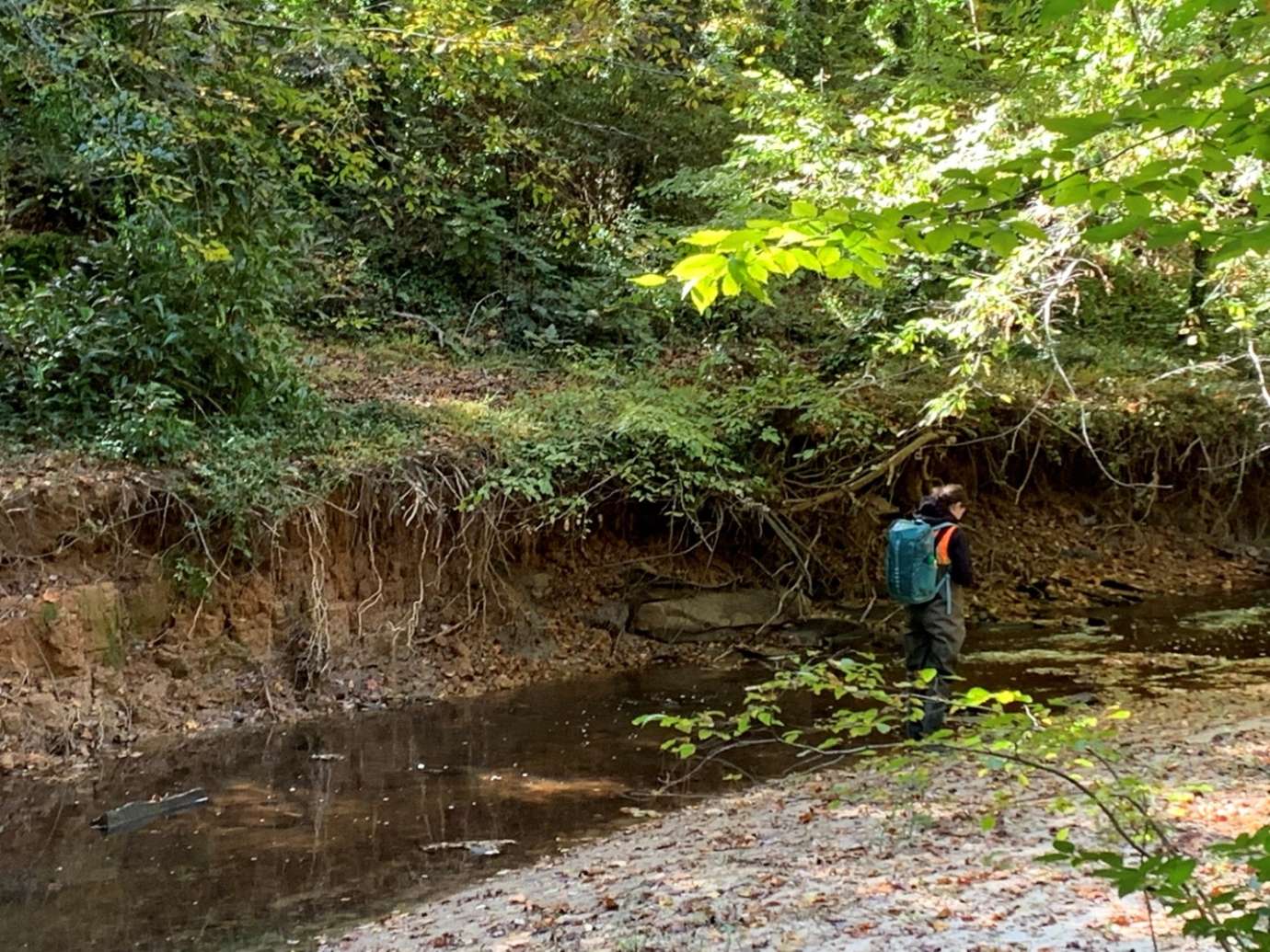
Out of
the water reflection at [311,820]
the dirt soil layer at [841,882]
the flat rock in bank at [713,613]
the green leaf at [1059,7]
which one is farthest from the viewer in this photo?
the flat rock in bank at [713,613]

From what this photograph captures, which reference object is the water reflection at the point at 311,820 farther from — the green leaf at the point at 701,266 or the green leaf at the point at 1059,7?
the green leaf at the point at 1059,7

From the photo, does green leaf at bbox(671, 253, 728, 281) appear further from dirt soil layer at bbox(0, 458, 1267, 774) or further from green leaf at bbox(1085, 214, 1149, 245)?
dirt soil layer at bbox(0, 458, 1267, 774)

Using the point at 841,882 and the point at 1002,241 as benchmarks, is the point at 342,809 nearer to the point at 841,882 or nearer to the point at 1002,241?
the point at 841,882

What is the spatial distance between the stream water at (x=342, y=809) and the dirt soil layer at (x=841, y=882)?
0.60m

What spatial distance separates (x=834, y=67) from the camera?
15.8 metres

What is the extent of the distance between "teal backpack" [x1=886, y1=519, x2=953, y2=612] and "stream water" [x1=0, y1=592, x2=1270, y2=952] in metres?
2.05

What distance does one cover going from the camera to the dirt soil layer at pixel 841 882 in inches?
161

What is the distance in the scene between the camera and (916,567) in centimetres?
725

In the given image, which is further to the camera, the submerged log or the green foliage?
the green foliage

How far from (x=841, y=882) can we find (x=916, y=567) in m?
2.94

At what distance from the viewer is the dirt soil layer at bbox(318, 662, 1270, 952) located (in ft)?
13.4

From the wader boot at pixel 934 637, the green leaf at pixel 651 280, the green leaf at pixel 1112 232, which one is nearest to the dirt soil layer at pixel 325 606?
the wader boot at pixel 934 637

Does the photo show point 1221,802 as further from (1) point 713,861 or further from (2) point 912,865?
(1) point 713,861

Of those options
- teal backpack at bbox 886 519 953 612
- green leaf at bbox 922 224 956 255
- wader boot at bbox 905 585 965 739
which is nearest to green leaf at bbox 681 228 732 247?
green leaf at bbox 922 224 956 255
